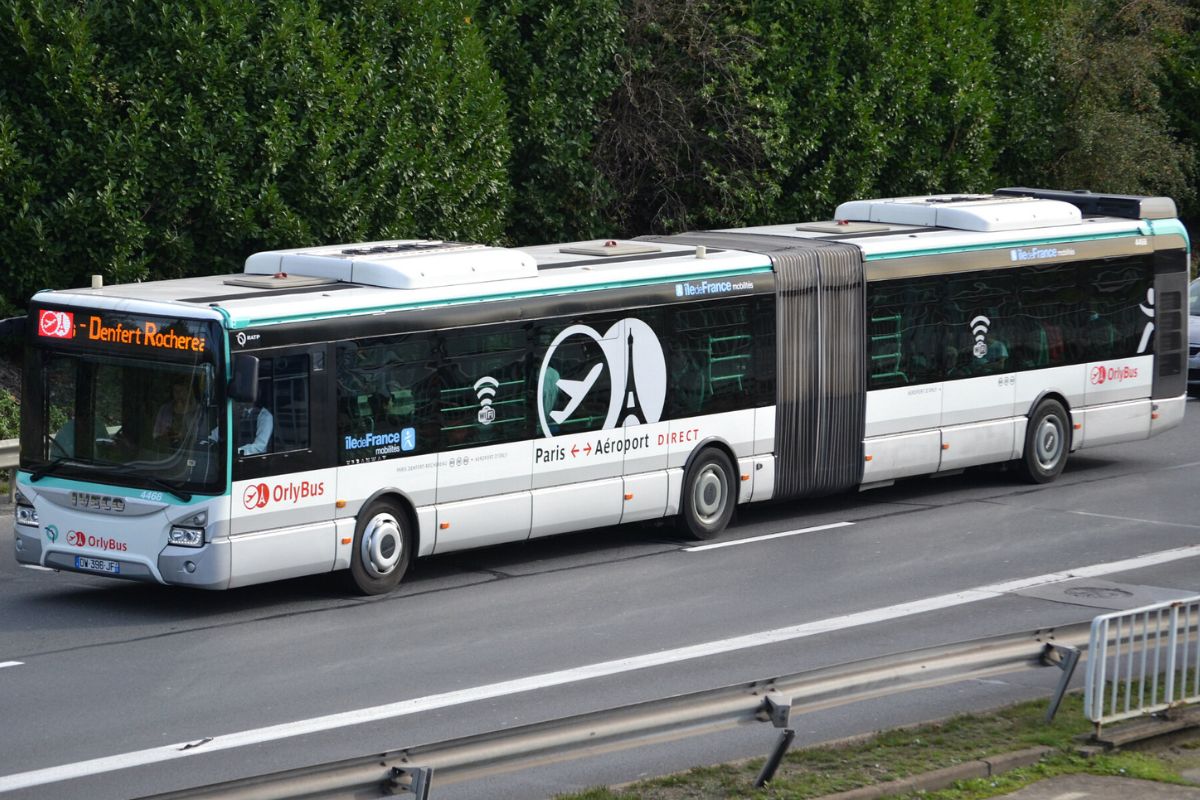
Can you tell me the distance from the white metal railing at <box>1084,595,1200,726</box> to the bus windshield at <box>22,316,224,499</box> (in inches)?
254

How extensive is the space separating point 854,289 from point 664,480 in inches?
123

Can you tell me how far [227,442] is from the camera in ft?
43.5

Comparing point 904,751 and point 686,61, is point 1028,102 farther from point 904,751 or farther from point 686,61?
point 904,751

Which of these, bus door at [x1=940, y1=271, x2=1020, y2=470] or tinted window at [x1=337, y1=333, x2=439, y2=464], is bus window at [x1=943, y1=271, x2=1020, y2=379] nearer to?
bus door at [x1=940, y1=271, x2=1020, y2=470]

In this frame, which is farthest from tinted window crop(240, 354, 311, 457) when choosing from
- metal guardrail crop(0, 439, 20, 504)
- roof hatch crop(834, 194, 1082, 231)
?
roof hatch crop(834, 194, 1082, 231)

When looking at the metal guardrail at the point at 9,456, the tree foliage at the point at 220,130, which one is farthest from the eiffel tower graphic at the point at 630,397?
the tree foliage at the point at 220,130

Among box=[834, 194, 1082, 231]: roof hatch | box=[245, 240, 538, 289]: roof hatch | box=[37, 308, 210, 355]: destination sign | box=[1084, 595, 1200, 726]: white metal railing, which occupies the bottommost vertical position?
box=[1084, 595, 1200, 726]: white metal railing

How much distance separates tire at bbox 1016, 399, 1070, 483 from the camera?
65.4 feet

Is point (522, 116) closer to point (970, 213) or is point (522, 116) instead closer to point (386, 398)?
point (970, 213)

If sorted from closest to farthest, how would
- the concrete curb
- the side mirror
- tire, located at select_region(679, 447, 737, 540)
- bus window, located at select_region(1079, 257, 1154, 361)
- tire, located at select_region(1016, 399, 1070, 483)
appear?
the concrete curb, the side mirror, tire, located at select_region(679, 447, 737, 540), tire, located at select_region(1016, 399, 1070, 483), bus window, located at select_region(1079, 257, 1154, 361)

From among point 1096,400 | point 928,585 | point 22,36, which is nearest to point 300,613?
point 928,585

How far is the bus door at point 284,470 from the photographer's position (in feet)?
43.9

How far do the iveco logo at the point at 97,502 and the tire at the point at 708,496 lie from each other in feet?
17.8

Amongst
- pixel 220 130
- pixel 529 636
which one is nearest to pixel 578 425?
pixel 529 636
